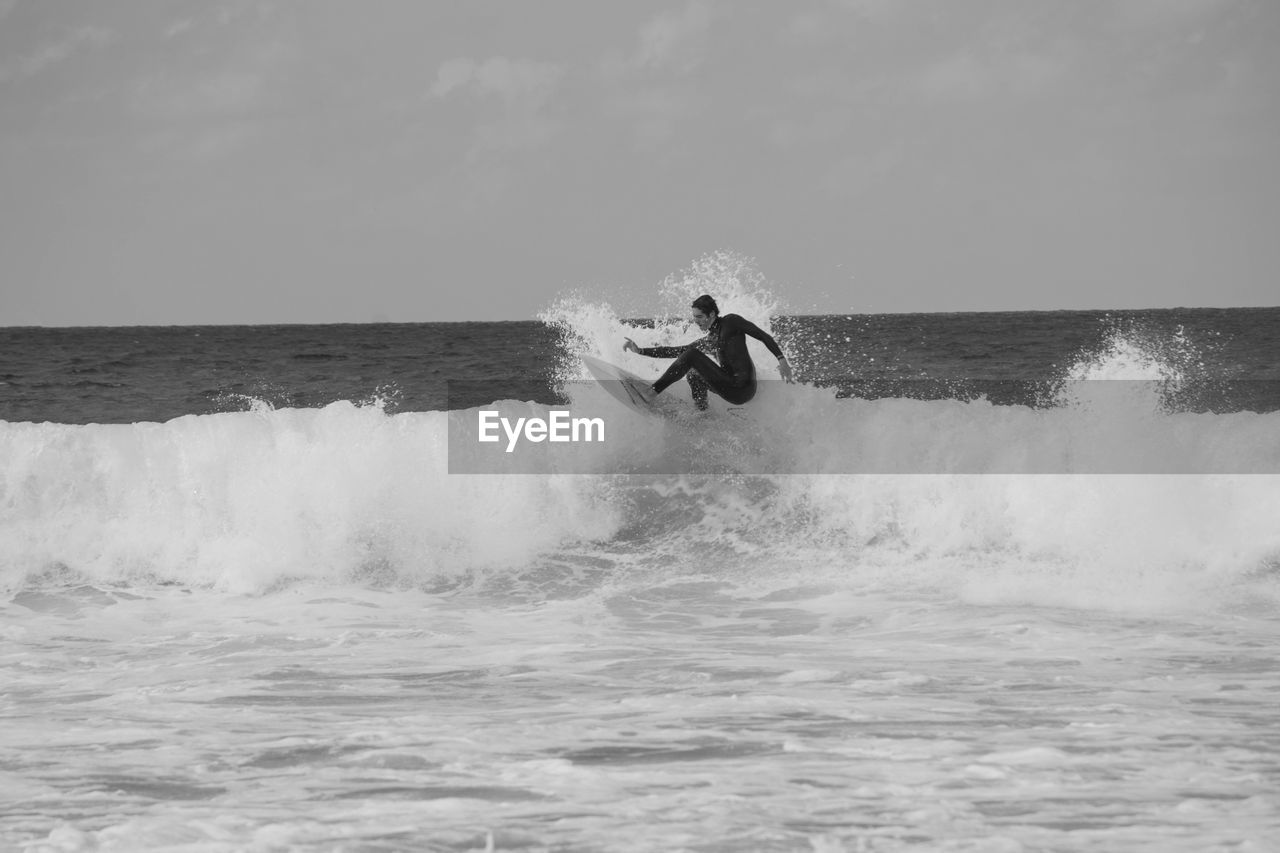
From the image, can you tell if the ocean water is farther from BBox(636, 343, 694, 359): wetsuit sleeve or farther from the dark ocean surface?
the dark ocean surface

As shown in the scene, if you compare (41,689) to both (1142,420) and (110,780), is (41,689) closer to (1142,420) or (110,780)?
(110,780)

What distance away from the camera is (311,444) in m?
12.0

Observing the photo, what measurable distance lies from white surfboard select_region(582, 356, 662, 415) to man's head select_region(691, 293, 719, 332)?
2.96ft

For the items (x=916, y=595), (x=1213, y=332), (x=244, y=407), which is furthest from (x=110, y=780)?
(x=1213, y=332)

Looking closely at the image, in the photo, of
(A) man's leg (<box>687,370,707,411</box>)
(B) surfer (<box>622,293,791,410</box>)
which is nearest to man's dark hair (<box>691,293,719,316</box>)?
(B) surfer (<box>622,293,791,410</box>)

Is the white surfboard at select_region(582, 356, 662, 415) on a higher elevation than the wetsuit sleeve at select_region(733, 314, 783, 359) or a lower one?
lower

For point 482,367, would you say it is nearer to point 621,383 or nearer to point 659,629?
point 621,383

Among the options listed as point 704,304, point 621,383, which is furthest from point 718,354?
point 621,383

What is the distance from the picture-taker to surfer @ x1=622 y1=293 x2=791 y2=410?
11562 millimetres

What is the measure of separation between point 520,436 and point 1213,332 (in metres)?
44.7

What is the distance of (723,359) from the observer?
466 inches

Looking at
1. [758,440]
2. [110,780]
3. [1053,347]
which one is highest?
[1053,347]

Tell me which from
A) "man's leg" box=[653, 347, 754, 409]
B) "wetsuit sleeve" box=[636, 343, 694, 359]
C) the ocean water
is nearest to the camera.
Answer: the ocean water

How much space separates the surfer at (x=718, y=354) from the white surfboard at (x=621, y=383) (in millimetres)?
395
